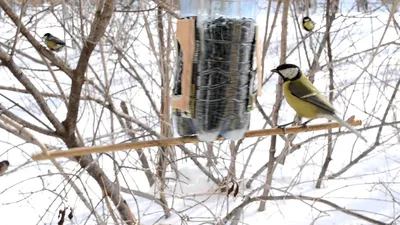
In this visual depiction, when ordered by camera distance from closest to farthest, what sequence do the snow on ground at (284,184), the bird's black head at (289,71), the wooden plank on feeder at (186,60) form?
the wooden plank on feeder at (186,60) → the bird's black head at (289,71) → the snow on ground at (284,184)

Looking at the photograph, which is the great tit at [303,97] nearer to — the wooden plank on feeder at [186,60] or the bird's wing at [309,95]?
the bird's wing at [309,95]

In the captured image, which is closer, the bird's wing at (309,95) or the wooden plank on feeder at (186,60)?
the wooden plank on feeder at (186,60)

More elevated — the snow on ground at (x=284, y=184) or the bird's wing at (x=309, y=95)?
the bird's wing at (x=309, y=95)

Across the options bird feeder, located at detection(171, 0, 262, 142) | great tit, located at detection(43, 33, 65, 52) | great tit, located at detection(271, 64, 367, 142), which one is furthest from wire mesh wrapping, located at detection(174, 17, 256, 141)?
great tit, located at detection(43, 33, 65, 52)

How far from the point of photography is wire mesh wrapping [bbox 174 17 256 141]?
166 centimetres

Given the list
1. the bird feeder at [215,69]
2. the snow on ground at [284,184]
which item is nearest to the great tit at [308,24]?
the snow on ground at [284,184]

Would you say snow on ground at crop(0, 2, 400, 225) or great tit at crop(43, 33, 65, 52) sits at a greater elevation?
great tit at crop(43, 33, 65, 52)

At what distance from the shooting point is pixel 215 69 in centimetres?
169

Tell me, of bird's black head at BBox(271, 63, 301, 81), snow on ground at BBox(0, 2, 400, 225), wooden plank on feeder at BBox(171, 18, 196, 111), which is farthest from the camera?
snow on ground at BBox(0, 2, 400, 225)

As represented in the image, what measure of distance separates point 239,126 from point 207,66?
0.22 metres

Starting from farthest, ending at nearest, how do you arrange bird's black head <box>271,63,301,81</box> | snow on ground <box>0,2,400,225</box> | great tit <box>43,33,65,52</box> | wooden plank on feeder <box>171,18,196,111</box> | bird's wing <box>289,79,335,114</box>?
snow on ground <box>0,2,400,225</box>
great tit <box>43,33,65,52</box>
bird's black head <box>271,63,301,81</box>
bird's wing <box>289,79,335,114</box>
wooden plank on feeder <box>171,18,196,111</box>

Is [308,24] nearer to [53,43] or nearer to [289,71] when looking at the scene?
[289,71]

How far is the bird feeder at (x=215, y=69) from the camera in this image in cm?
165

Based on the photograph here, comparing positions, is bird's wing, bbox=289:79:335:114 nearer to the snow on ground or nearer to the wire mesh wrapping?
the wire mesh wrapping
